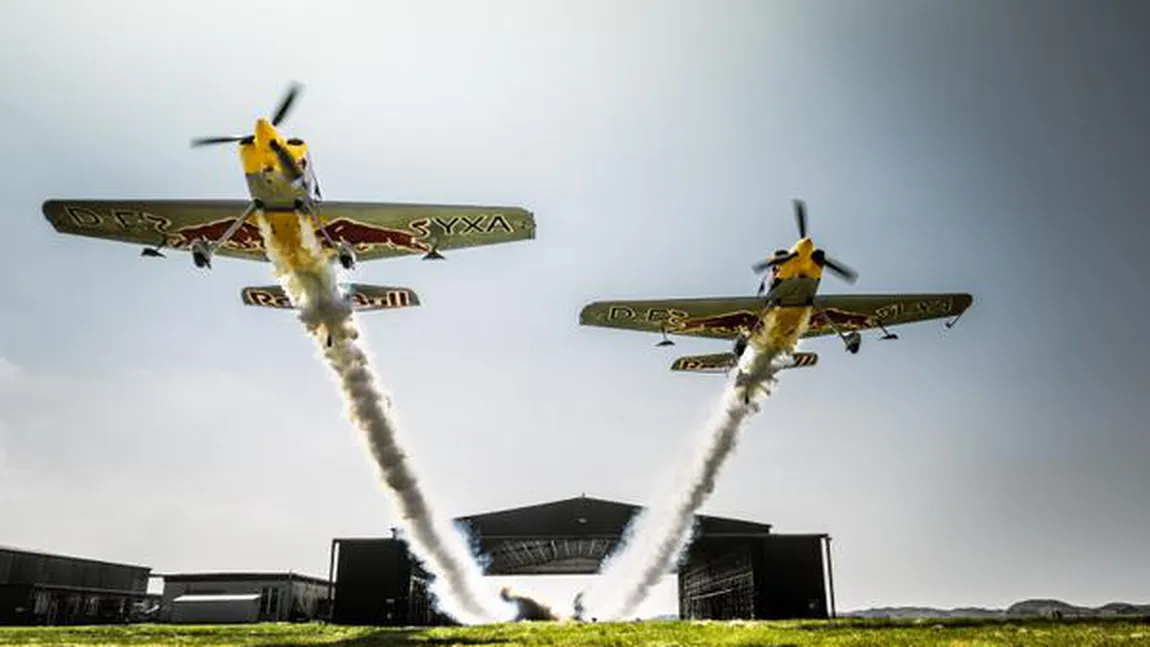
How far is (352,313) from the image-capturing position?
31.7 meters

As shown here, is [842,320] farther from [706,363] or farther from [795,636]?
[795,636]

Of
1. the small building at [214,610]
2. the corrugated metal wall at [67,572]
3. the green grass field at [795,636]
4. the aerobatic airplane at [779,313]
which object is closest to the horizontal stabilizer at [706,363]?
the aerobatic airplane at [779,313]

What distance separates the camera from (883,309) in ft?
120

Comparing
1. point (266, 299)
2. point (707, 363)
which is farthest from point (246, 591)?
point (707, 363)

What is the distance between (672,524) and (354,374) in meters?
17.8

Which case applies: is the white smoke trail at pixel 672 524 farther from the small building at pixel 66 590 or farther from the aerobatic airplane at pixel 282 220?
the small building at pixel 66 590

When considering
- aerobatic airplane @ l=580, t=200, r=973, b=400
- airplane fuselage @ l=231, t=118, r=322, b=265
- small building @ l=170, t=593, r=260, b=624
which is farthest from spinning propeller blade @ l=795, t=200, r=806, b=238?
small building @ l=170, t=593, r=260, b=624

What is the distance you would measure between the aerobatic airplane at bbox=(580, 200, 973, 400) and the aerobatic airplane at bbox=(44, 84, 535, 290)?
873cm

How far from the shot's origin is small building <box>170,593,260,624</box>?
56844mm

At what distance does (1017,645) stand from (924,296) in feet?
72.2

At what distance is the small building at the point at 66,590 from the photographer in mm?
54344

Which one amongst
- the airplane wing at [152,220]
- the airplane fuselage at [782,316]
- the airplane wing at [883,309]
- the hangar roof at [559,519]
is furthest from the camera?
the hangar roof at [559,519]

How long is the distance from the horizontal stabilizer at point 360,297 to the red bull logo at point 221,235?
6.00 feet

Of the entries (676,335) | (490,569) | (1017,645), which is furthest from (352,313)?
(490,569)
